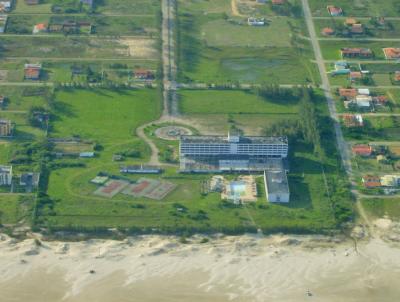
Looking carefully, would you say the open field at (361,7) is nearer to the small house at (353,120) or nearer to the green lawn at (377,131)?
the small house at (353,120)

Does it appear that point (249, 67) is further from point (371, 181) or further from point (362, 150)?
point (371, 181)

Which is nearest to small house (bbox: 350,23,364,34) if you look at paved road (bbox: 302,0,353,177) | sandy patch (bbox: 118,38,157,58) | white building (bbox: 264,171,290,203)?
paved road (bbox: 302,0,353,177)

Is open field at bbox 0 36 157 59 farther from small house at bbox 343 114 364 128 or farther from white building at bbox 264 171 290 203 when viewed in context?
white building at bbox 264 171 290 203

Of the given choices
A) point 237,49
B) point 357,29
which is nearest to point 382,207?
point 237,49

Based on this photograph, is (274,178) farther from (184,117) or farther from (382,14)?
(382,14)

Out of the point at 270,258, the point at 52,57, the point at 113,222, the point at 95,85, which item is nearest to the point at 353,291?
the point at 270,258
